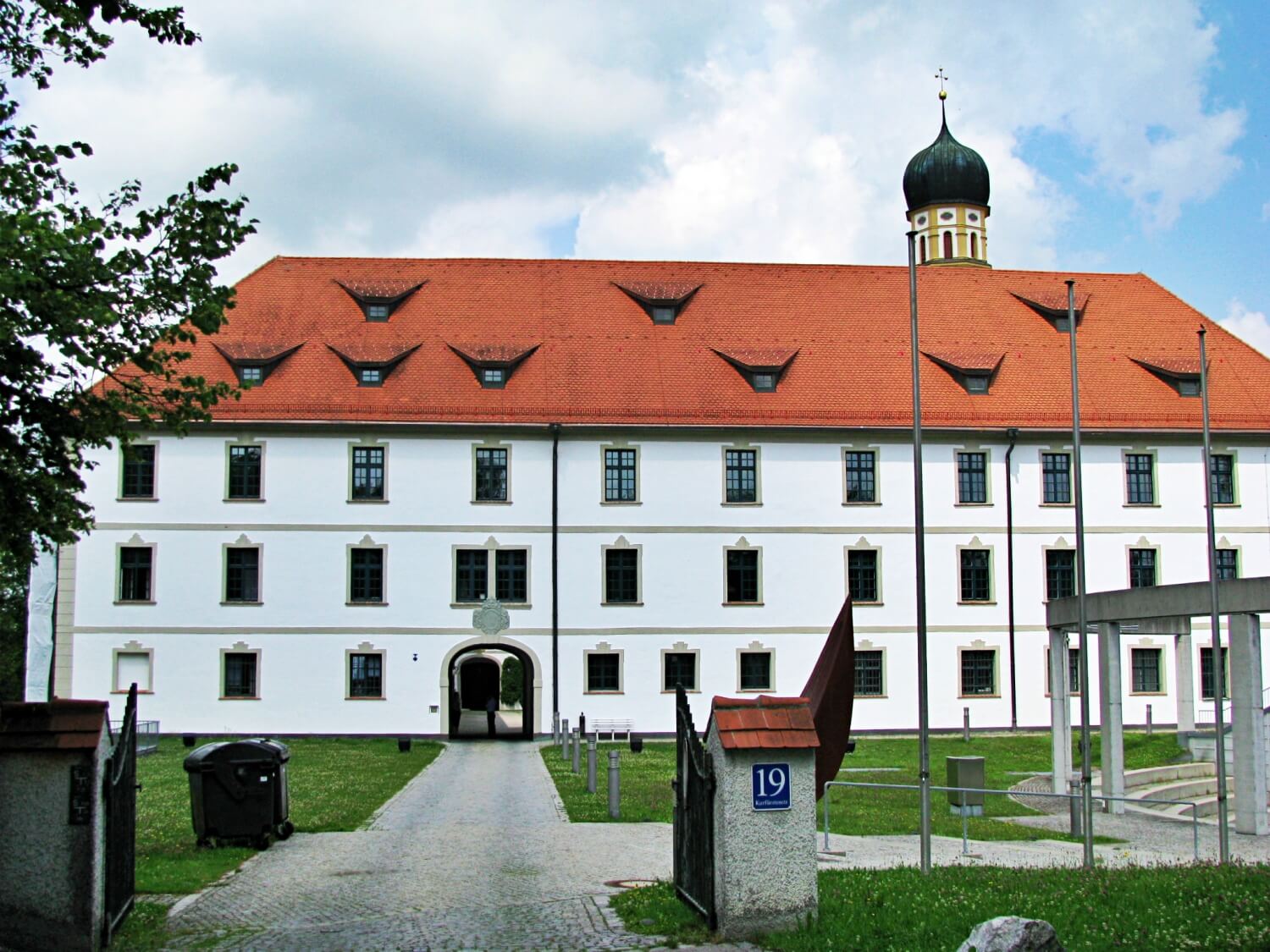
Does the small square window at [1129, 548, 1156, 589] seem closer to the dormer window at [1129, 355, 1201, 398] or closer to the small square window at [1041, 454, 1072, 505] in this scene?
the small square window at [1041, 454, 1072, 505]

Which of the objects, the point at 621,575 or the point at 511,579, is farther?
the point at 621,575

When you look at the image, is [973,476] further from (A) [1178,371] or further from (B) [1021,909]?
(B) [1021,909]

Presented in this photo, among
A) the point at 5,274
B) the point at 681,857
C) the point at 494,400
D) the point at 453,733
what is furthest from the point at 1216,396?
the point at 5,274

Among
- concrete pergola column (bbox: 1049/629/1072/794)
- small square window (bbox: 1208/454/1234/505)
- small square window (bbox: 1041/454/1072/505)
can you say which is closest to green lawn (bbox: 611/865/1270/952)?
concrete pergola column (bbox: 1049/629/1072/794)

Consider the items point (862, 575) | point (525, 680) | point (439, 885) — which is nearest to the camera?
point (439, 885)

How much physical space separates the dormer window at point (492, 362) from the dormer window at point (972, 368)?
11.3 m

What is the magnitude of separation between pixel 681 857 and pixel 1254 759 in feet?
37.5

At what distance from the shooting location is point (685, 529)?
37.7 metres

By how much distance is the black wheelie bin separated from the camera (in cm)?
1541

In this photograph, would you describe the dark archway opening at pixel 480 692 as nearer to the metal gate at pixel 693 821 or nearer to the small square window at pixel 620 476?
the small square window at pixel 620 476

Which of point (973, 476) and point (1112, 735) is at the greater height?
point (973, 476)

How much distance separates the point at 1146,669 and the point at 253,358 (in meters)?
24.7

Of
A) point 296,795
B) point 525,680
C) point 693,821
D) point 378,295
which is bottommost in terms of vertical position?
point 296,795

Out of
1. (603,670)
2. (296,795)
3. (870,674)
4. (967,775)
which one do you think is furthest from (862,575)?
(296,795)
